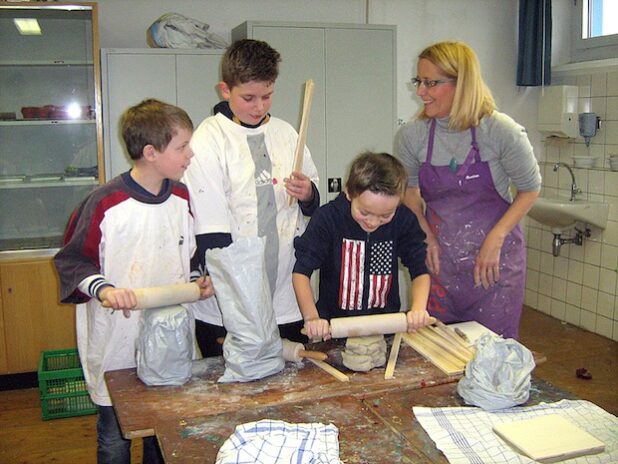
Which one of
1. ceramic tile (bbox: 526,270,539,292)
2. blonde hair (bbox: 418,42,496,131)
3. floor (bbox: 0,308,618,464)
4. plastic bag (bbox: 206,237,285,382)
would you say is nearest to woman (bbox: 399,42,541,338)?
blonde hair (bbox: 418,42,496,131)

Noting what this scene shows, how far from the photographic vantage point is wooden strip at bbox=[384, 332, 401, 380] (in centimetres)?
177

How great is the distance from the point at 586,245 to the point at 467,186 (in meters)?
2.39

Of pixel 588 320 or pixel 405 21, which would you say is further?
pixel 405 21

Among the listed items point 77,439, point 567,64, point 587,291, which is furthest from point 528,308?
point 77,439

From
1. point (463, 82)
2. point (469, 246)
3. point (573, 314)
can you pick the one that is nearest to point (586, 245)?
point (573, 314)

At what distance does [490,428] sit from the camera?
1491 mm

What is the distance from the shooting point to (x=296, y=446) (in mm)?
1324

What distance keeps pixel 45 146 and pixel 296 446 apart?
3048mm

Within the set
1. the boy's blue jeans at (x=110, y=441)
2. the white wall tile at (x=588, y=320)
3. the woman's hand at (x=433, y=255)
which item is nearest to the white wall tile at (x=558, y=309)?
the white wall tile at (x=588, y=320)

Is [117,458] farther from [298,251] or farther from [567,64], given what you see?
[567,64]

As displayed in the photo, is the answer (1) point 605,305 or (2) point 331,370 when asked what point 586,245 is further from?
(2) point 331,370

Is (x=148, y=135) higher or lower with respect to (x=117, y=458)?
higher

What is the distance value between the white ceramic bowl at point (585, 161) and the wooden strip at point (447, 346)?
8.94 feet

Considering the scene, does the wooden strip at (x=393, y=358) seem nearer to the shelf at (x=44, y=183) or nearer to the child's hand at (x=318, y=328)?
the child's hand at (x=318, y=328)
